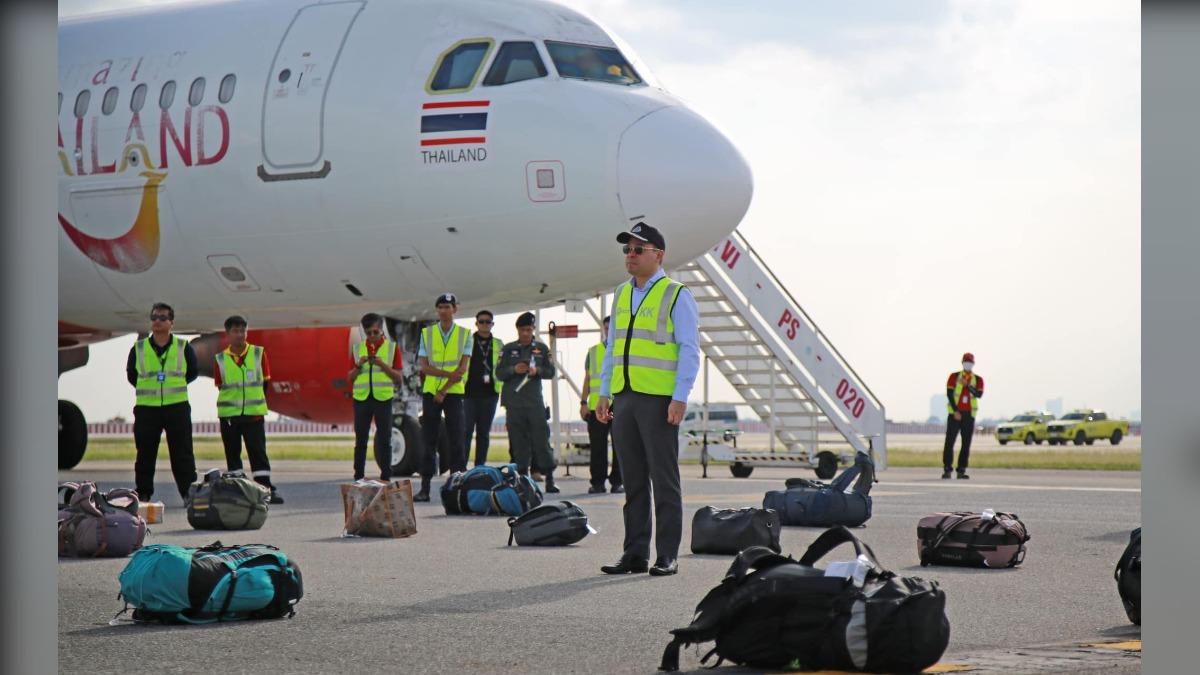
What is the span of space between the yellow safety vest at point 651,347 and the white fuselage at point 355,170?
534 centimetres

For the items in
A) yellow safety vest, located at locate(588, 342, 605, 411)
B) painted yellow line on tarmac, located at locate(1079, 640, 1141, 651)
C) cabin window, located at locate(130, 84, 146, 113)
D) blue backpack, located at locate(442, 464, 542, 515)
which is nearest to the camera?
painted yellow line on tarmac, located at locate(1079, 640, 1141, 651)

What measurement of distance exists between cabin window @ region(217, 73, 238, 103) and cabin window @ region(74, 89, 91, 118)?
1848mm

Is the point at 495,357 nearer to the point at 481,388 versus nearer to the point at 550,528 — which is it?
the point at 481,388

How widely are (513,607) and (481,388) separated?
881 cm

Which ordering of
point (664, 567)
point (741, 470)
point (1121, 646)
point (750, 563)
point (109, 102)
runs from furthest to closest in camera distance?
point (741, 470)
point (109, 102)
point (664, 567)
point (1121, 646)
point (750, 563)

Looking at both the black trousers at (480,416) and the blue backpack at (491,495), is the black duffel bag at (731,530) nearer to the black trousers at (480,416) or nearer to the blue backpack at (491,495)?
the blue backpack at (491,495)

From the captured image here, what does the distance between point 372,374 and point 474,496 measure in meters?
3.09

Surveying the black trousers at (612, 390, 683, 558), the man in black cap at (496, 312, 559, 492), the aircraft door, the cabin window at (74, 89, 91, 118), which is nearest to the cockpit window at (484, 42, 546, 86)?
the aircraft door

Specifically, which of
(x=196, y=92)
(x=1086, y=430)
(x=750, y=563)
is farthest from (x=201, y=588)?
(x=1086, y=430)

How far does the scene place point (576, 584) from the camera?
27.3 feet

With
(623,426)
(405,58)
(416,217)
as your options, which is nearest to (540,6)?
(405,58)

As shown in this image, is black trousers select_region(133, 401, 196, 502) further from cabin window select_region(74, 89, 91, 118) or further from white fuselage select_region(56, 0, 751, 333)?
cabin window select_region(74, 89, 91, 118)

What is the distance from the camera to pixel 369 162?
15.1 metres

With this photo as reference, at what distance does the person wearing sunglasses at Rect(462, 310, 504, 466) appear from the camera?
1599cm
